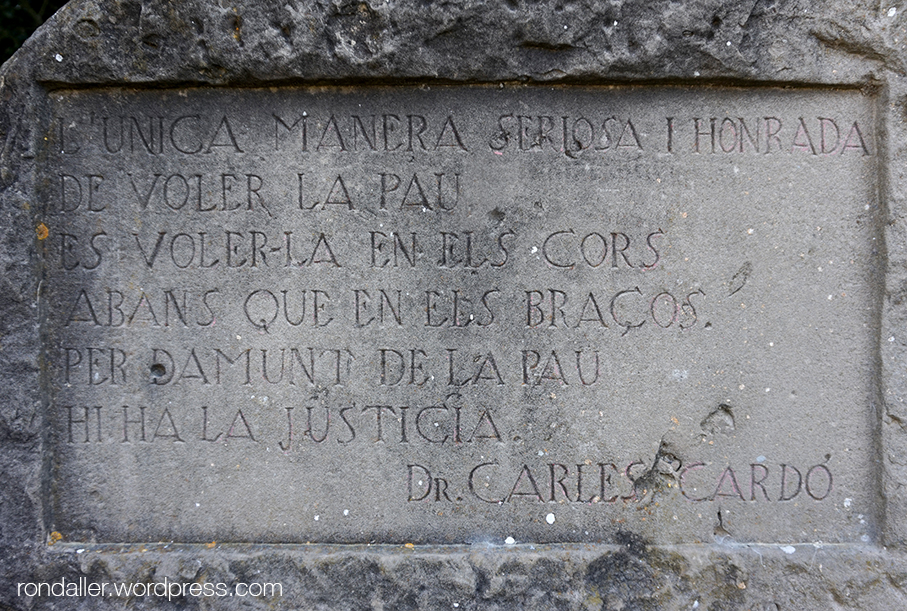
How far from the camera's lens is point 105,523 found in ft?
7.06

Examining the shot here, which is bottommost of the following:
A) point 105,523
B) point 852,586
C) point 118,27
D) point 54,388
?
point 852,586

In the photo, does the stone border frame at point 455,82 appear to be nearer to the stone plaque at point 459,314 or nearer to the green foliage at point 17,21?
the stone plaque at point 459,314

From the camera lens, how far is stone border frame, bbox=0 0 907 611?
198 centimetres

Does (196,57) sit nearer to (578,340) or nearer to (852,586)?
(578,340)

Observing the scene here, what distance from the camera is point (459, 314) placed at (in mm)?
2129

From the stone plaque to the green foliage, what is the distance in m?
2.06

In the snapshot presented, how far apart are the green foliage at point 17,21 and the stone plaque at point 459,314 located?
6.76 feet

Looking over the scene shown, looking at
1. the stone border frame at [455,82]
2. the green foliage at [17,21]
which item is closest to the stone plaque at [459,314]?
the stone border frame at [455,82]

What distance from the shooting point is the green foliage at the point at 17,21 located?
11.5ft

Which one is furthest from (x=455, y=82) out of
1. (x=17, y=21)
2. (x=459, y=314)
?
(x=17, y=21)

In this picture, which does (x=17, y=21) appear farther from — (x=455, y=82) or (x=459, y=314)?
(x=459, y=314)

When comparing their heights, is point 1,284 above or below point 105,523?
above

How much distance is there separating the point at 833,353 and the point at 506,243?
4.07ft

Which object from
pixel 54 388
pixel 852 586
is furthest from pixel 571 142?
pixel 54 388
